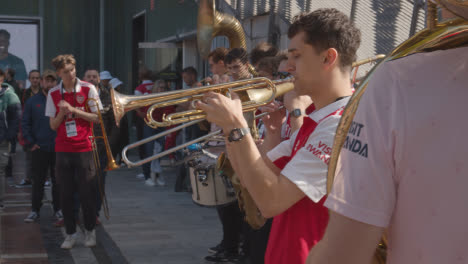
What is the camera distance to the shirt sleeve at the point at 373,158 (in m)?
0.89

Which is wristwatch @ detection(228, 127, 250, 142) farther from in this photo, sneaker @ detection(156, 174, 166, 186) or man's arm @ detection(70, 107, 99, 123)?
sneaker @ detection(156, 174, 166, 186)

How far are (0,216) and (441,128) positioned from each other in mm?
6976

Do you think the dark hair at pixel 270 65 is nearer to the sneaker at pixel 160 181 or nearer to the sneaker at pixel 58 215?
the sneaker at pixel 58 215

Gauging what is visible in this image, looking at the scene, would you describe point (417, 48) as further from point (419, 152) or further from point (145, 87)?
point (145, 87)

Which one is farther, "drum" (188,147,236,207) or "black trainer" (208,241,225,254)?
"black trainer" (208,241,225,254)

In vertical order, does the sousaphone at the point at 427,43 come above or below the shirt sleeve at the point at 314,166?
above

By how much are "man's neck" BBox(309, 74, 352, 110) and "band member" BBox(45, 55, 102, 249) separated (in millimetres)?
3959

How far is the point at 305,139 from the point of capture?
2.02 metres

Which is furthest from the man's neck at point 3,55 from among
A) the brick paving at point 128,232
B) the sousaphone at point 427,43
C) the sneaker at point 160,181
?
the sousaphone at point 427,43

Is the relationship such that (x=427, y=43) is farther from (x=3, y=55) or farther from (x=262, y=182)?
(x=3, y=55)

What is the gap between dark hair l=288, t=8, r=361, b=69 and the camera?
1.97 metres

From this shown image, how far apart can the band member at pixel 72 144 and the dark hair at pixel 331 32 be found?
395 cm

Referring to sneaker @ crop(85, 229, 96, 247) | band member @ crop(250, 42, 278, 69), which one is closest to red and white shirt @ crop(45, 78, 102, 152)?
sneaker @ crop(85, 229, 96, 247)

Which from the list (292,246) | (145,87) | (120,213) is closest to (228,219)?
(120,213)
